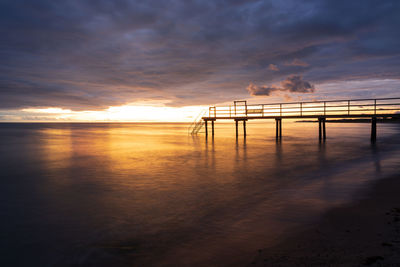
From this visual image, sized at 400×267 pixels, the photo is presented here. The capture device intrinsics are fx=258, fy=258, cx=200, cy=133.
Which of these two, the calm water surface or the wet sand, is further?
the calm water surface

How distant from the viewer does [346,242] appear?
4457mm

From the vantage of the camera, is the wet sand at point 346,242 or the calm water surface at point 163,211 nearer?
the wet sand at point 346,242

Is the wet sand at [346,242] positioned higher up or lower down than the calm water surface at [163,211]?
higher up

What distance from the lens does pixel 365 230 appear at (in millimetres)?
4922

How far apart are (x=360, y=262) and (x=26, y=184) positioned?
11720 mm

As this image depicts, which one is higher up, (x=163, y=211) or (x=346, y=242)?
(x=346, y=242)

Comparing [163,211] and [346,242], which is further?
[163,211]

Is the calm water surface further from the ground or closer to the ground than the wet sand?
closer to the ground

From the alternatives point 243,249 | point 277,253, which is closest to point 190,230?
point 243,249

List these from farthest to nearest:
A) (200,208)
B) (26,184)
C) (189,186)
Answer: (26,184)
(189,186)
(200,208)

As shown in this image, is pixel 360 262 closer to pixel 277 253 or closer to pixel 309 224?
pixel 277 253

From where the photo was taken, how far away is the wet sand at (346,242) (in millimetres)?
3875

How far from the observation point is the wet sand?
3.88 m

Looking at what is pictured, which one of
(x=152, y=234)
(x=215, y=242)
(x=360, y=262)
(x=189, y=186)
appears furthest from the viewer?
(x=189, y=186)
